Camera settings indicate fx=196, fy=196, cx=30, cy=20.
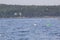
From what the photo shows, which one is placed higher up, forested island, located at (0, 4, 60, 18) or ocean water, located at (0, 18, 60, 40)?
ocean water, located at (0, 18, 60, 40)

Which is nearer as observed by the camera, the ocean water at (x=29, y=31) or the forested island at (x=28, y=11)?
the ocean water at (x=29, y=31)

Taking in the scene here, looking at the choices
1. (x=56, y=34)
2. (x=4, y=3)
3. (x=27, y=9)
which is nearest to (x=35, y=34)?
(x=56, y=34)

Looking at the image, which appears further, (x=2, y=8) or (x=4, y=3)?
(x=4, y=3)

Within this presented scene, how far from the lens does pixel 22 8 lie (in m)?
4.12

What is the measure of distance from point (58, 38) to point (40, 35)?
0.74 feet

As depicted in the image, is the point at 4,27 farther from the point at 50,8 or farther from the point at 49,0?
the point at 49,0

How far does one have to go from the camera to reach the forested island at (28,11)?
13.1ft

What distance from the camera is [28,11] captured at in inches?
161

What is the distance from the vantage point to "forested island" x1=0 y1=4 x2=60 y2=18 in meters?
4.00

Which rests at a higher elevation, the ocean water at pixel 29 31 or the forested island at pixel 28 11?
the ocean water at pixel 29 31

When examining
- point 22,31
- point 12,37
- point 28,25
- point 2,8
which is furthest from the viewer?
point 2,8

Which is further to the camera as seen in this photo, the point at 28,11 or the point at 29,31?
the point at 28,11

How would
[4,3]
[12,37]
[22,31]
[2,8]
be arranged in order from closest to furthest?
[12,37] → [22,31] → [2,8] → [4,3]

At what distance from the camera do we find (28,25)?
2799 millimetres
